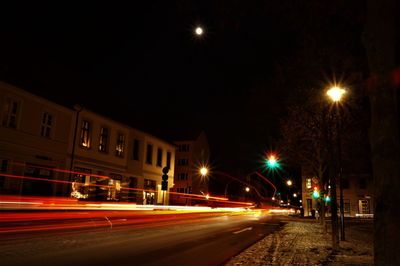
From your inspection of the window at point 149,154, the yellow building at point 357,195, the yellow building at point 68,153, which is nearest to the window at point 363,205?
the yellow building at point 357,195

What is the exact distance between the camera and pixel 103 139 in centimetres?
3384

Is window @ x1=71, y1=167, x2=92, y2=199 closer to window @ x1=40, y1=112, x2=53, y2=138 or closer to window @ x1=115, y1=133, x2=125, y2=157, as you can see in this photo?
window @ x1=40, y1=112, x2=53, y2=138

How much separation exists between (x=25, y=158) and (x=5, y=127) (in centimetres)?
246

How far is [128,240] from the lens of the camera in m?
13.6

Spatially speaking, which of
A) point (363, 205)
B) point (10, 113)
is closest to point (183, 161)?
point (363, 205)

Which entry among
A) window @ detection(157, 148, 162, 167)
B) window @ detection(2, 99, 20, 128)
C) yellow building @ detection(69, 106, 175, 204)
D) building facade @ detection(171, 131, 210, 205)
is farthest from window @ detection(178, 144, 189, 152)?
window @ detection(2, 99, 20, 128)

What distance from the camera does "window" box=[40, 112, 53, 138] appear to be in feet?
86.0

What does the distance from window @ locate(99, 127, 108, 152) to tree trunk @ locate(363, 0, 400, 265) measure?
2991 centimetres

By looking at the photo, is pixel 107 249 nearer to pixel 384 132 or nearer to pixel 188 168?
→ pixel 384 132

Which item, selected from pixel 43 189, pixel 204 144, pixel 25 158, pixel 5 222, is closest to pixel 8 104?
pixel 25 158

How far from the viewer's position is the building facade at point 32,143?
2269 cm

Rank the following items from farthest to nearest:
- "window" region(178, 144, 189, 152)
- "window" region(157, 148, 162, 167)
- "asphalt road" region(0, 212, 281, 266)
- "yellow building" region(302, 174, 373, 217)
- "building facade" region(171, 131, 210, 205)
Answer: "window" region(178, 144, 189, 152) → "building facade" region(171, 131, 210, 205) → "yellow building" region(302, 174, 373, 217) → "window" region(157, 148, 162, 167) → "asphalt road" region(0, 212, 281, 266)

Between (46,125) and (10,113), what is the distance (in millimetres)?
3339

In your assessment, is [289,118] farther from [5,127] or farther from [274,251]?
[5,127]
